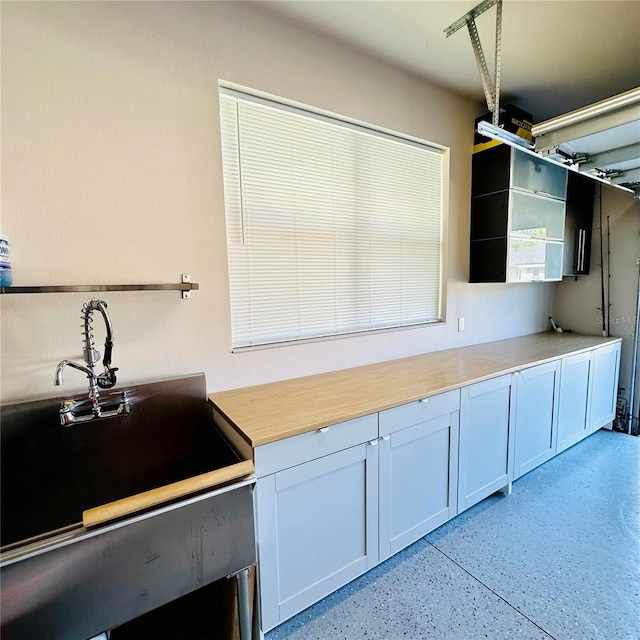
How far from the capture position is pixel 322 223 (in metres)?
1.96

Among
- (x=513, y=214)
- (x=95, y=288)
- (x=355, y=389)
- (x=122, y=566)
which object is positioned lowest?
(x=122, y=566)

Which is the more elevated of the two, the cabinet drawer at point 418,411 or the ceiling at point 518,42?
the ceiling at point 518,42

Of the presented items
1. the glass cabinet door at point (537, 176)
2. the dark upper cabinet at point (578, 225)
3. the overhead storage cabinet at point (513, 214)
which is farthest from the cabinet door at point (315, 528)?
the dark upper cabinet at point (578, 225)

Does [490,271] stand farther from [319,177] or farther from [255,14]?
[255,14]

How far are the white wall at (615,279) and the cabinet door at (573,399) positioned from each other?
0.87 m

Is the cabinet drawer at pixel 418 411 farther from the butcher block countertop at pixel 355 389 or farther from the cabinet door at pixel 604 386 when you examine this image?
the cabinet door at pixel 604 386

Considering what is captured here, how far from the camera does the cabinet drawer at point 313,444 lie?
1162 millimetres

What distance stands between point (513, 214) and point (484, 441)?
170 centimetres

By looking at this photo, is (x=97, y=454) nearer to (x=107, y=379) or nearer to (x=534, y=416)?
(x=107, y=379)

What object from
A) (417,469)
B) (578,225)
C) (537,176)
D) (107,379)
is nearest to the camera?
(107,379)

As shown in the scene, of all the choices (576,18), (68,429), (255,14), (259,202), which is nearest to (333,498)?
(68,429)

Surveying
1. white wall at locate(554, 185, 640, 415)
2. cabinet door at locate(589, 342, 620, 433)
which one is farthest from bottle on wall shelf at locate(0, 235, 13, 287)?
white wall at locate(554, 185, 640, 415)

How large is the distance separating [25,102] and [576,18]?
263 centimetres

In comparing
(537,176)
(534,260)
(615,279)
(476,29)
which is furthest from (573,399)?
(476,29)
